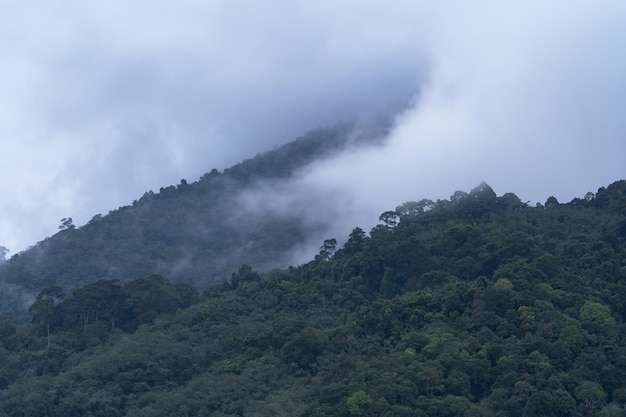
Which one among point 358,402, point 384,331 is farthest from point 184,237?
point 358,402

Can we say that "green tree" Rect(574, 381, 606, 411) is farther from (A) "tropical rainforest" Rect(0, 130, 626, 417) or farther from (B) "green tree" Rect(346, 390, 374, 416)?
(B) "green tree" Rect(346, 390, 374, 416)

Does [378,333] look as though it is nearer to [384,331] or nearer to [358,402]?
[384,331]

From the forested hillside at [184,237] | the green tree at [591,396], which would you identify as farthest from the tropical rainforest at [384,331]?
the forested hillside at [184,237]

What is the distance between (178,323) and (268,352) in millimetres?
7369

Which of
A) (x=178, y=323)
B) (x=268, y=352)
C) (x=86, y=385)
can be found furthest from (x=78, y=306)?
(x=268, y=352)

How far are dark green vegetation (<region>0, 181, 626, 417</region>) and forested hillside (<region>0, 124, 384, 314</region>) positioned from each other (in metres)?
13.3

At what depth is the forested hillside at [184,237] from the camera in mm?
70375

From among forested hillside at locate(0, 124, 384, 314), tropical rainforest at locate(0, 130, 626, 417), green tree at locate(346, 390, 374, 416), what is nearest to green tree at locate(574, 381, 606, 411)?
tropical rainforest at locate(0, 130, 626, 417)

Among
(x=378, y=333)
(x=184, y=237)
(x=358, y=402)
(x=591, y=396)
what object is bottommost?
(x=591, y=396)

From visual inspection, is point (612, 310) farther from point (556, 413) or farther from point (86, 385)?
point (86, 385)

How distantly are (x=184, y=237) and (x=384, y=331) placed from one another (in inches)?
1293

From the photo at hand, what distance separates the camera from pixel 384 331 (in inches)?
1813

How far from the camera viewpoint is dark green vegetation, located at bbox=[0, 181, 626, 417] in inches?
1591

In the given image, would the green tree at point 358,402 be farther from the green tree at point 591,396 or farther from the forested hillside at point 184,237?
the forested hillside at point 184,237
